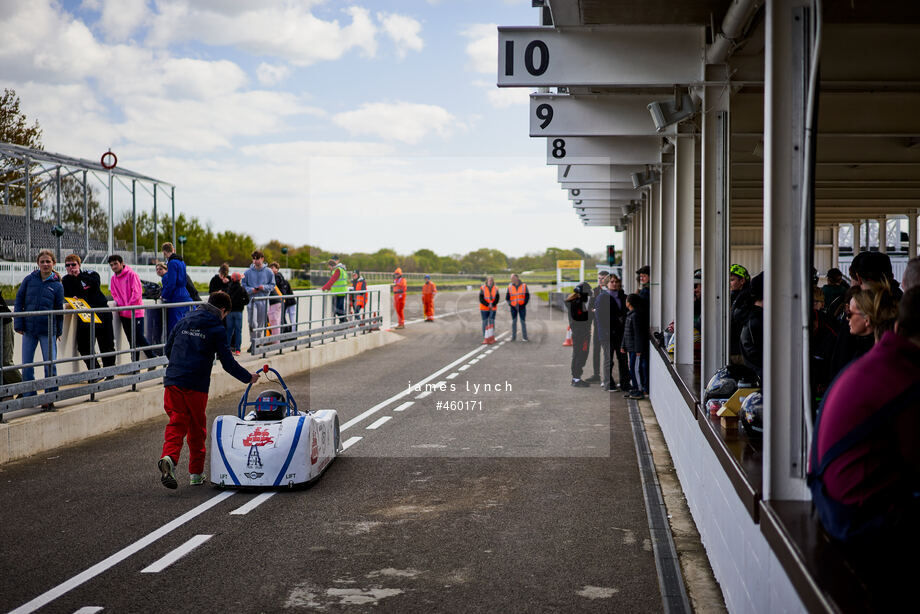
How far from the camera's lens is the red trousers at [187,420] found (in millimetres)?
8805

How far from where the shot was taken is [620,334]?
1758 centimetres

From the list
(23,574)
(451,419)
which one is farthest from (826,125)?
(23,574)

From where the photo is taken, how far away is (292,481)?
862 cm

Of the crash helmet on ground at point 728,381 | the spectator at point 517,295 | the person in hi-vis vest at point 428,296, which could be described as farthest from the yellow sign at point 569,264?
the crash helmet on ground at point 728,381

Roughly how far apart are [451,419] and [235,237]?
293 ft

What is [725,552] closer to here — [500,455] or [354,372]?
[500,455]

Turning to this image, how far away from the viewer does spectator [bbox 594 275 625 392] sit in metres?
17.1

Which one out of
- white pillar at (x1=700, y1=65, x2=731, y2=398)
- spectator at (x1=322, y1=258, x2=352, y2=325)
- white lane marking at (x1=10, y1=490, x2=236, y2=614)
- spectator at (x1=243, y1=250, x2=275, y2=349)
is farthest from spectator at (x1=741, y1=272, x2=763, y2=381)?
spectator at (x1=322, y1=258, x2=352, y2=325)

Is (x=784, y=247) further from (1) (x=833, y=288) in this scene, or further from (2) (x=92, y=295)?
(2) (x=92, y=295)

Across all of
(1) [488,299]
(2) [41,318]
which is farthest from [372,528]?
(1) [488,299]

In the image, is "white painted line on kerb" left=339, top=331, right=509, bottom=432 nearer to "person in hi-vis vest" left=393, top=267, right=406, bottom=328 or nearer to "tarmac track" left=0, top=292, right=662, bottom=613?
"tarmac track" left=0, top=292, right=662, bottom=613

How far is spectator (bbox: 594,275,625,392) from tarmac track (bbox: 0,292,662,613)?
13.2 ft

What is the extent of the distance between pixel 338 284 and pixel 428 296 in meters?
11.9

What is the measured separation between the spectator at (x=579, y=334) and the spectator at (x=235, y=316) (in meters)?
6.54
